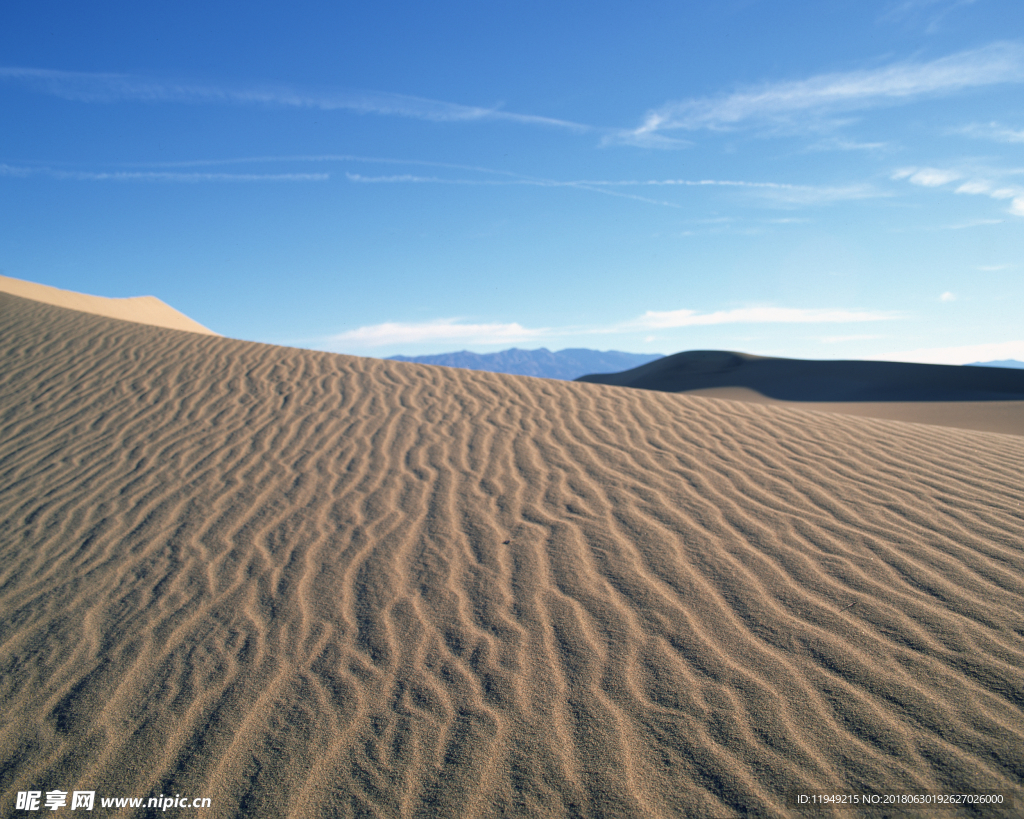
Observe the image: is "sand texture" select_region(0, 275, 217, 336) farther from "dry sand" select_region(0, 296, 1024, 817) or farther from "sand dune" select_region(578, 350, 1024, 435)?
"sand dune" select_region(578, 350, 1024, 435)

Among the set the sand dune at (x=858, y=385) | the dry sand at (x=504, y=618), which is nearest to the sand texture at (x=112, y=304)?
the dry sand at (x=504, y=618)

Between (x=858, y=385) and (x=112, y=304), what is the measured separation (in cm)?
3262

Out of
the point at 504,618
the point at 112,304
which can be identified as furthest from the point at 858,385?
the point at 112,304

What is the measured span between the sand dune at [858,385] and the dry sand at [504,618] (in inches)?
312

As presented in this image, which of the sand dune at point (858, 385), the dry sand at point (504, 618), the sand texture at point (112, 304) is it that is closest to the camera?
the dry sand at point (504, 618)

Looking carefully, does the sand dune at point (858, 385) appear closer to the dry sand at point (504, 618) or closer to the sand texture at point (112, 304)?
the dry sand at point (504, 618)

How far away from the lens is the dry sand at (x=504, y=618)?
2.00 metres

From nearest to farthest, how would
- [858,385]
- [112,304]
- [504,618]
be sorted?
1. [504,618]
2. [858,385]
3. [112,304]

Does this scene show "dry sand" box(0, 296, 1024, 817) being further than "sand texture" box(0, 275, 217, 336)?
No

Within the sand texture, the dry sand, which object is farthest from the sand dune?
the sand texture

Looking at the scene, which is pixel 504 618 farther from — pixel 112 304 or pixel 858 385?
pixel 112 304

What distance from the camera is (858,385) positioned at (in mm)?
17453

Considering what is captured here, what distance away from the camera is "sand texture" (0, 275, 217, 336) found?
20.8 m

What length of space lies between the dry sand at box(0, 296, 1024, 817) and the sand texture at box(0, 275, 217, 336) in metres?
16.3
